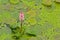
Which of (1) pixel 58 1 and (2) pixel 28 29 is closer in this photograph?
(2) pixel 28 29

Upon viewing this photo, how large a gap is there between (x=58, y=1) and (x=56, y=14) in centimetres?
17

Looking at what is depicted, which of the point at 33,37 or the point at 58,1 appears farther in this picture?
the point at 58,1

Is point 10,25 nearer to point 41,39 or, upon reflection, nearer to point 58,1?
point 41,39

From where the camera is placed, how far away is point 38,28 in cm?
201

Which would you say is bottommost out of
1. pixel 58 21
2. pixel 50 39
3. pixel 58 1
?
pixel 50 39

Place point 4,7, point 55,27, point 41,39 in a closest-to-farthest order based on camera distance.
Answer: point 41,39
point 55,27
point 4,7

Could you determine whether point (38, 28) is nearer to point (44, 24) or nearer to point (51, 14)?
point (44, 24)

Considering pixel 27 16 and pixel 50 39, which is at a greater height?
pixel 27 16

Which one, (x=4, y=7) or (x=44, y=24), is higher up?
(x=4, y=7)

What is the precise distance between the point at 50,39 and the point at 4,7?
0.61 meters

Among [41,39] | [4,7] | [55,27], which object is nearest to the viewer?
[41,39]

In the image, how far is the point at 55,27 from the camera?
6.72ft

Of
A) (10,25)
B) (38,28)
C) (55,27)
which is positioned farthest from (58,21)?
(10,25)

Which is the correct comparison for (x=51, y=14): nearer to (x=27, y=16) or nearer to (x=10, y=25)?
(x=27, y=16)
